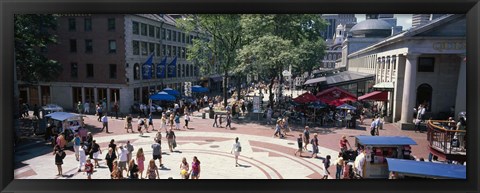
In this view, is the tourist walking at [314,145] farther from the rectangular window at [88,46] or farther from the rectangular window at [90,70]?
the rectangular window at [88,46]

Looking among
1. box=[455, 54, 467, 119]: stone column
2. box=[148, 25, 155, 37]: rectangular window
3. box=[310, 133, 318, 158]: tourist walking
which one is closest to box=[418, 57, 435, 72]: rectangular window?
box=[455, 54, 467, 119]: stone column

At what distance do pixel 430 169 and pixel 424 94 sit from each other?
16.6m

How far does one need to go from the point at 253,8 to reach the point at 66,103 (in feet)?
68.2

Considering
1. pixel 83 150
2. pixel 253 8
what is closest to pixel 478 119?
pixel 253 8

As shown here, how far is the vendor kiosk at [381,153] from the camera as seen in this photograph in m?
12.8

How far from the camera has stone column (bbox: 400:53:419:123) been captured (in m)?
22.9

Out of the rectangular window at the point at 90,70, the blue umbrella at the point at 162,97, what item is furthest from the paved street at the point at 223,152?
the rectangular window at the point at 90,70

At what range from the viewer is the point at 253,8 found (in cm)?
845

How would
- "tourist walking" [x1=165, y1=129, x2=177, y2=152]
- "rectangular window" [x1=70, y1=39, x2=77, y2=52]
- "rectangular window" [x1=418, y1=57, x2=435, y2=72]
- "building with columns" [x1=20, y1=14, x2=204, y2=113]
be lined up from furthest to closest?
"rectangular window" [x1=70, y1=39, x2=77, y2=52]
"building with columns" [x1=20, y1=14, x2=204, y2=113]
"rectangular window" [x1=418, y1=57, x2=435, y2=72]
"tourist walking" [x1=165, y1=129, x2=177, y2=152]

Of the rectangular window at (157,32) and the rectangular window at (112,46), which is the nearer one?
the rectangular window at (112,46)

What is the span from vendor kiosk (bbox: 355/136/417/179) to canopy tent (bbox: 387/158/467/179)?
2273mm

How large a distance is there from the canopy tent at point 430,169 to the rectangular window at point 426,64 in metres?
16.1

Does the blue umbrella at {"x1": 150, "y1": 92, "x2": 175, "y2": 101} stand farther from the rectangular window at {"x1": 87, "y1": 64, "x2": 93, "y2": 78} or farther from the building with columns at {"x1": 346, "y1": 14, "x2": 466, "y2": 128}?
the building with columns at {"x1": 346, "y1": 14, "x2": 466, "y2": 128}
